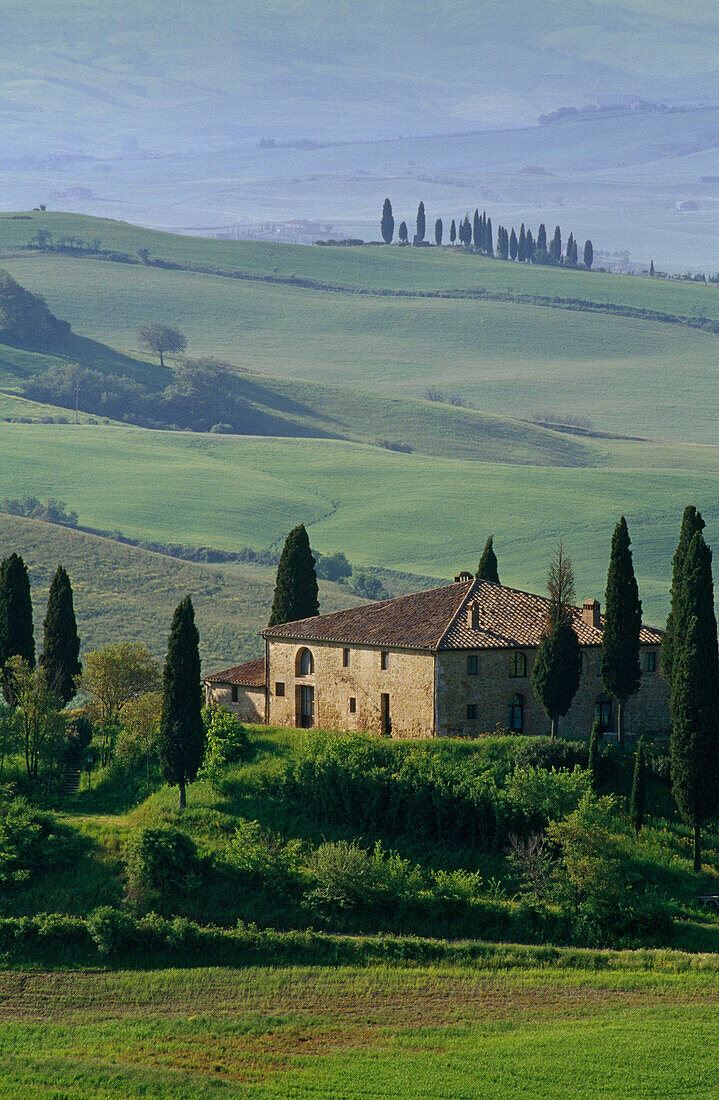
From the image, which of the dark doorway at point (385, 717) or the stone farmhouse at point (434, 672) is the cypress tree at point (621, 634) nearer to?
the stone farmhouse at point (434, 672)

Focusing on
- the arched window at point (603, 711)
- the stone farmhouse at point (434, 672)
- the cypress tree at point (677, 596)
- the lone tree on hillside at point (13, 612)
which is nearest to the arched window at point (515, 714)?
the stone farmhouse at point (434, 672)

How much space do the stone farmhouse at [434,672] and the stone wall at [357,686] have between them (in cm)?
4

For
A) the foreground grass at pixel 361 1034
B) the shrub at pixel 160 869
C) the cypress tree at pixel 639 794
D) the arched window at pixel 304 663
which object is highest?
the arched window at pixel 304 663

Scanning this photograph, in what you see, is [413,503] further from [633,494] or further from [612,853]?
[612,853]

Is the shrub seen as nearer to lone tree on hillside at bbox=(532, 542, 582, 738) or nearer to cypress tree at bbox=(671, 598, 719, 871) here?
lone tree on hillside at bbox=(532, 542, 582, 738)

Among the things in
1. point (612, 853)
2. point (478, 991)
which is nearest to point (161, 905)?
point (478, 991)

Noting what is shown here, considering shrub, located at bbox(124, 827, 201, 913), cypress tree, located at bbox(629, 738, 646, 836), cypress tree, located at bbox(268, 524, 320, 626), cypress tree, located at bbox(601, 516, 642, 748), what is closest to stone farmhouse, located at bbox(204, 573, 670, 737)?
cypress tree, located at bbox(601, 516, 642, 748)

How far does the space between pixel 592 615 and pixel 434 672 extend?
902 cm

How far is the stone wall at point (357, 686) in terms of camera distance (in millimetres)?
58750

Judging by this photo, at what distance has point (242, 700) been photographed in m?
66.0

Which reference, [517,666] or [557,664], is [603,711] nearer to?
[517,666]

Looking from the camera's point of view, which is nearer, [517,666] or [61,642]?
[517,666]

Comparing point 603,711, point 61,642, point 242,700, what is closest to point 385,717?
point 242,700

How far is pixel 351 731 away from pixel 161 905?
12271 mm
